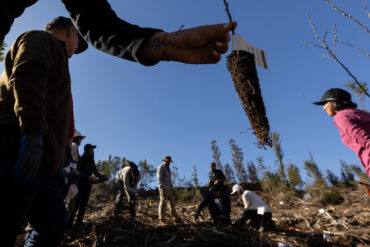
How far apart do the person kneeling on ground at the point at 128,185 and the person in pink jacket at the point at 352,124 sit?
19.2 ft

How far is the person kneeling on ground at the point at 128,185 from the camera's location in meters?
6.63

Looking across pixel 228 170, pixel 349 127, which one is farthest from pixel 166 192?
pixel 228 170

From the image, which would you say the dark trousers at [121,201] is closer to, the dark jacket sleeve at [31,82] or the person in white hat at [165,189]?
the person in white hat at [165,189]

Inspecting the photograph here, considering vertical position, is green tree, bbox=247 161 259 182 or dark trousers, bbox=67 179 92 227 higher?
green tree, bbox=247 161 259 182

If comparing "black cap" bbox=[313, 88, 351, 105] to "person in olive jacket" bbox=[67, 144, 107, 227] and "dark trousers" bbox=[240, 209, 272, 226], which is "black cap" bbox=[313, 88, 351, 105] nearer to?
"dark trousers" bbox=[240, 209, 272, 226]

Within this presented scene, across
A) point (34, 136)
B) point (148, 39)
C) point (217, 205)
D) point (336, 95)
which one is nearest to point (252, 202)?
point (217, 205)

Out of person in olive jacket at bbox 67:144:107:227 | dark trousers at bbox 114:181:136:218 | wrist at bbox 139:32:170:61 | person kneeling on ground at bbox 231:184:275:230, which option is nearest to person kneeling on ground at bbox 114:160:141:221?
dark trousers at bbox 114:181:136:218

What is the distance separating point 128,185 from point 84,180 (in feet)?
5.62

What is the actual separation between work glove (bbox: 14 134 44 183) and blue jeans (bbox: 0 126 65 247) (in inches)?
1.6

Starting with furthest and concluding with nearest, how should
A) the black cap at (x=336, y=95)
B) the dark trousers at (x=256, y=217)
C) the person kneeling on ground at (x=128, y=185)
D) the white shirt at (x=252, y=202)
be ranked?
1. the white shirt at (x=252, y=202)
2. the person kneeling on ground at (x=128, y=185)
3. the dark trousers at (x=256, y=217)
4. the black cap at (x=336, y=95)

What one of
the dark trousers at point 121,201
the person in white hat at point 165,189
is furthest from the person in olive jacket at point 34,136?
the person in white hat at point 165,189

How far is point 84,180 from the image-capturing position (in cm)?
545

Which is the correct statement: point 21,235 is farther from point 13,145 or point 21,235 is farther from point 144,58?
point 144,58

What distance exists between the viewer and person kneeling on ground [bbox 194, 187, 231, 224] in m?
7.46
